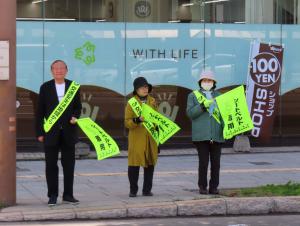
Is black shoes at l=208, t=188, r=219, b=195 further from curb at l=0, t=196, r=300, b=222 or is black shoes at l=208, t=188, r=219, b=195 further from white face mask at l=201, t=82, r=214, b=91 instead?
white face mask at l=201, t=82, r=214, b=91

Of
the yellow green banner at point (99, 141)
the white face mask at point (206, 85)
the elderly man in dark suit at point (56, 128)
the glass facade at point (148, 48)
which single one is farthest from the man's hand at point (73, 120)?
the glass facade at point (148, 48)

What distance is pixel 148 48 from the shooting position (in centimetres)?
1620

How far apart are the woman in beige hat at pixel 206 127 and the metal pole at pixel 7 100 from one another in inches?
102

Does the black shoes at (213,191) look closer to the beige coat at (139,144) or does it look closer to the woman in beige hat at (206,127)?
the woman in beige hat at (206,127)

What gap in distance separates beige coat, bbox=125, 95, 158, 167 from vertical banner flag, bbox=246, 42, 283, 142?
6750 millimetres

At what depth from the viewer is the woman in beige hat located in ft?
32.6

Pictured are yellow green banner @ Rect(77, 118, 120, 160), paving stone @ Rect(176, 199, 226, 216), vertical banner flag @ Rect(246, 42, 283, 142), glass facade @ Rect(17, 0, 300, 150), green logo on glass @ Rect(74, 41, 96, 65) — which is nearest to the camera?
paving stone @ Rect(176, 199, 226, 216)

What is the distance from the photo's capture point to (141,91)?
9.86m

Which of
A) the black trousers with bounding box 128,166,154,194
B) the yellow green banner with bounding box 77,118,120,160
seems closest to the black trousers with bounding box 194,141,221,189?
the black trousers with bounding box 128,166,154,194

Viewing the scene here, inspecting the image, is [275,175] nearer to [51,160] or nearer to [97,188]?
[97,188]

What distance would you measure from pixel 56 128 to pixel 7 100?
0.75m

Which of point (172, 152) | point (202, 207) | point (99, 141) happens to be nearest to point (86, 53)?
point (172, 152)

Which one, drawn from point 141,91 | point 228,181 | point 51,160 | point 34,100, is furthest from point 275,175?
point 34,100

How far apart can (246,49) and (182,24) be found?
1684 millimetres
